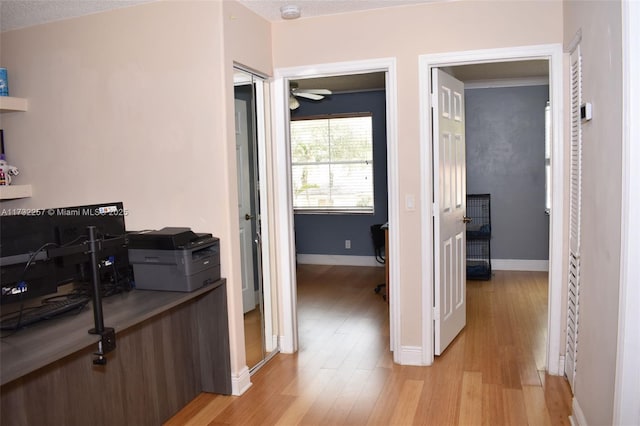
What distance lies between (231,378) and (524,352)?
2.18 m

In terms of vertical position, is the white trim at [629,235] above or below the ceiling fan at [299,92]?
below

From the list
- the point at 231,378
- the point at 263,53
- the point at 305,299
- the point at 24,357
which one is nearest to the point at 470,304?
the point at 305,299

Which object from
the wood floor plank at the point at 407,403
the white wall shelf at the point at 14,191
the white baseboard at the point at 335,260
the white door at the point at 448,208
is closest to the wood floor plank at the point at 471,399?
the wood floor plank at the point at 407,403

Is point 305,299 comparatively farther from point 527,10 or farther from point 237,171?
point 527,10

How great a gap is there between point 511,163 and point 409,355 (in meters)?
3.97

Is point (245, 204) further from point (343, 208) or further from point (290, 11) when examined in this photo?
point (343, 208)

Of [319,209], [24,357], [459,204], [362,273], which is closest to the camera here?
[24,357]

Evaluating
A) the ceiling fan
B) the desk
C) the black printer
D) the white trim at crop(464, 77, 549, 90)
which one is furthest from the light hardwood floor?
the white trim at crop(464, 77, 549, 90)

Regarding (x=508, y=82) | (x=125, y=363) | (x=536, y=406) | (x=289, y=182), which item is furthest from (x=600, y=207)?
(x=508, y=82)

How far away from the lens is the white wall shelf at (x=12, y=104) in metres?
3.70

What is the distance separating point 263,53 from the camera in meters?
3.68

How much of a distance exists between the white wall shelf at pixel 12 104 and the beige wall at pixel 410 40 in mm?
1866

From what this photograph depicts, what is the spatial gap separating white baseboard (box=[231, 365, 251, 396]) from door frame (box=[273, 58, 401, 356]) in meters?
0.65

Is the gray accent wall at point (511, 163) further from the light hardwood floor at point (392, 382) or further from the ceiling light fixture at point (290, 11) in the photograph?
the ceiling light fixture at point (290, 11)
